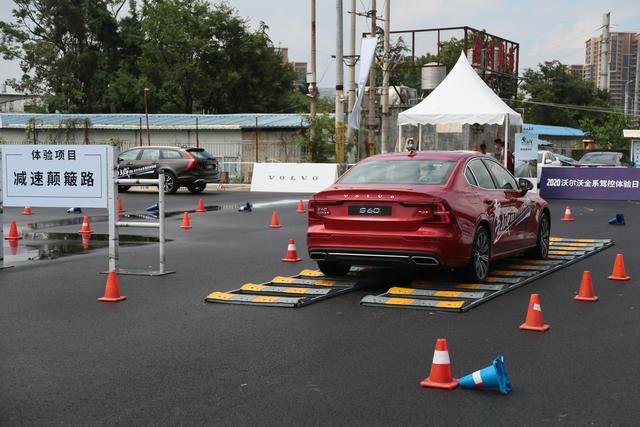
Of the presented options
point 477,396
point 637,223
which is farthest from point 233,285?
point 637,223

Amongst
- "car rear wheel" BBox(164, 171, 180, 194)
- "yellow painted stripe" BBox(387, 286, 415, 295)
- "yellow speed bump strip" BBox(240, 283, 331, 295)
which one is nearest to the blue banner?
"car rear wheel" BBox(164, 171, 180, 194)

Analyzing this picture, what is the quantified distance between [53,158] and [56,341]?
4528 mm

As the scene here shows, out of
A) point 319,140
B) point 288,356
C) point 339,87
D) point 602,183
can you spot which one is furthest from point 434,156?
point 319,140

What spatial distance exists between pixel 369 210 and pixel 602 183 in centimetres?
1802

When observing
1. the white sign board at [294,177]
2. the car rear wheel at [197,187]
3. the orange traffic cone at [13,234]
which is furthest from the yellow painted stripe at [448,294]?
the car rear wheel at [197,187]

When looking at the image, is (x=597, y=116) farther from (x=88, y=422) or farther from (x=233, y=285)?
(x=88, y=422)

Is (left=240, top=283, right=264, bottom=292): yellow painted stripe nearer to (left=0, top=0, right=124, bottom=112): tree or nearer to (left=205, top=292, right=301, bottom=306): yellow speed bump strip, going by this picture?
(left=205, top=292, right=301, bottom=306): yellow speed bump strip

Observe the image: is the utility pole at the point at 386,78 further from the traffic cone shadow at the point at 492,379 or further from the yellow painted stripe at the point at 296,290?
the traffic cone shadow at the point at 492,379

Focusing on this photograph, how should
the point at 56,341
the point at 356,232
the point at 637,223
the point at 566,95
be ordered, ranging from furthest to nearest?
1. the point at 566,95
2. the point at 637,223
3. the point at 356,232
4. the point at 56,341

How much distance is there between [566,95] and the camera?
73.9m

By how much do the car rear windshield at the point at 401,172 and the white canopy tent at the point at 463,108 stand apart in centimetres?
1553

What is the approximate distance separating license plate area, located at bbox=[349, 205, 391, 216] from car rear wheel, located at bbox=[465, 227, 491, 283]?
1.12 metres

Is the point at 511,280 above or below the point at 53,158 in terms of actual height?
below

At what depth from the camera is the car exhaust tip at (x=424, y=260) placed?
30.6 ft
